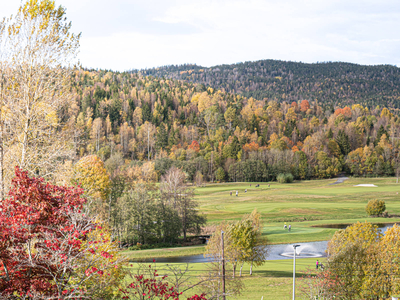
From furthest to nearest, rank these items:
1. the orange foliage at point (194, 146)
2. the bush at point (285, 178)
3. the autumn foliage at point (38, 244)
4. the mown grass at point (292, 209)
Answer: the orange foliage at point (194, 146)
the bush at point (285, 178)
the mown grass at point (292, 209)
the autumn foliage at point (38, 244)

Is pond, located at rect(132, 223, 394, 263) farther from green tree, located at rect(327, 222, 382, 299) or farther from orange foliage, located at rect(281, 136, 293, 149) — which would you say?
orange foliage, located at rect(281, 136, 293, 149)

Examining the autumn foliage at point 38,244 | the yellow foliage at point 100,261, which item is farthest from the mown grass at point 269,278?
the autumn foliage at point 38,244

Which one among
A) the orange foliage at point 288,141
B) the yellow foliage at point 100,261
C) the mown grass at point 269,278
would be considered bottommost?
the mown grass at point 269,278

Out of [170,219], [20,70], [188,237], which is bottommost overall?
[188,237]

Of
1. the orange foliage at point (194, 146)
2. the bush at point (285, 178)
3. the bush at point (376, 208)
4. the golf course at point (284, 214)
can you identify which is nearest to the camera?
the golf course at point (284, 214)

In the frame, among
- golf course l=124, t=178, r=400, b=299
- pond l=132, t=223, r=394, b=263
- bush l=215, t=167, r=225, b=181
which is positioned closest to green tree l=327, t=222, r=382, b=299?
golf course l=124, t=178, r=400, b=299

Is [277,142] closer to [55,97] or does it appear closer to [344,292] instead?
[344,292]

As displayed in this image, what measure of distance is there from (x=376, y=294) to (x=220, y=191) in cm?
6640

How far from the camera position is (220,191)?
85438mm

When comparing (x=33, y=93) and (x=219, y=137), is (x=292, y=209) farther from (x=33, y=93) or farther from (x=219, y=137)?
(x=219, y=137)

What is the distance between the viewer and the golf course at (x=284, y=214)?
1053 inches

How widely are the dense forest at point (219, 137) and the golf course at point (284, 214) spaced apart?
13.6 metres

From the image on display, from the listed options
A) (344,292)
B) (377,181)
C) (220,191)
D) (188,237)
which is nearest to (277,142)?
(377,181)

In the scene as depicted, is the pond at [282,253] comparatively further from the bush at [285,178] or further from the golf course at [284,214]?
the bush at [285,178]
